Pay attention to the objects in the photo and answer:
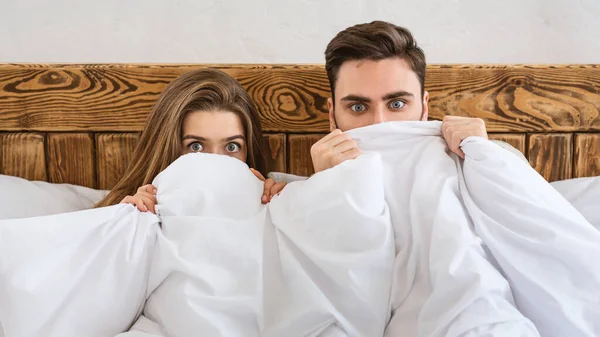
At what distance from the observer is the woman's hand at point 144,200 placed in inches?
38.9

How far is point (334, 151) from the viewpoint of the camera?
1.02 meters

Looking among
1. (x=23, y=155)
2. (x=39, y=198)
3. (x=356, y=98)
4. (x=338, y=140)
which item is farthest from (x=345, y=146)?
(x=23, y=155)

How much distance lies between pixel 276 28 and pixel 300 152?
0.37 metres

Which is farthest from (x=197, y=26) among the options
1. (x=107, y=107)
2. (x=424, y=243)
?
(x=424, y=243)

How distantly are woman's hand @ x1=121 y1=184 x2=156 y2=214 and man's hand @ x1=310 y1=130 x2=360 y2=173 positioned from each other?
307 mm

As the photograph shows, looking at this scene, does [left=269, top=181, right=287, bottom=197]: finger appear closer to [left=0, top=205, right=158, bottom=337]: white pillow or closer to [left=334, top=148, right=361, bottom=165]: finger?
[left=334, top=148, right=361, bottom=165]: finger

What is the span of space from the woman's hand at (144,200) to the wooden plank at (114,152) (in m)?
0.39

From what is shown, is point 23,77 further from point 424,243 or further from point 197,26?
point 424,243

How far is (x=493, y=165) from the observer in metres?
0.90

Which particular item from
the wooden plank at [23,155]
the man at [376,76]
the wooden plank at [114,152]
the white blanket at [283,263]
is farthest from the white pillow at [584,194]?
the wooden plank at [23,155]

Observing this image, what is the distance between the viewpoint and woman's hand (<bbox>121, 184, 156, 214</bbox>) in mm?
987

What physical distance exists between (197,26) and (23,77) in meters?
0.46

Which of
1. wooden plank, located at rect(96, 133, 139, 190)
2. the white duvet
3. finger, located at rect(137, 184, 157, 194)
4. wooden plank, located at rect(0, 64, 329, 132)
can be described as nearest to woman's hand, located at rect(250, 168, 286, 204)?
the white duvet

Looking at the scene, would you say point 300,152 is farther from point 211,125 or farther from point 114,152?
point 114,152
